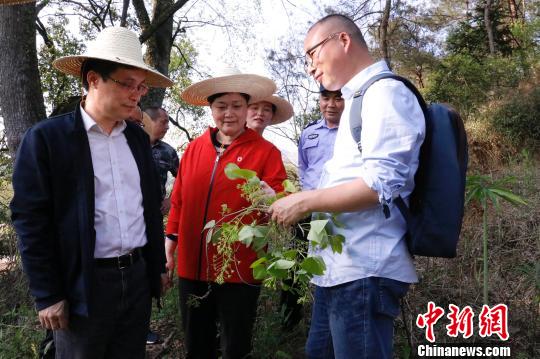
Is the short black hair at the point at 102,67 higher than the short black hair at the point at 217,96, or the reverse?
the short black hair at the point at 217,96

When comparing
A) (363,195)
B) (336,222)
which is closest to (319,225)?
(336,222)

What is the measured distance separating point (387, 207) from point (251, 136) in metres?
1.18

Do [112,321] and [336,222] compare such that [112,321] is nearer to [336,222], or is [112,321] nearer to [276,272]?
[276,272]

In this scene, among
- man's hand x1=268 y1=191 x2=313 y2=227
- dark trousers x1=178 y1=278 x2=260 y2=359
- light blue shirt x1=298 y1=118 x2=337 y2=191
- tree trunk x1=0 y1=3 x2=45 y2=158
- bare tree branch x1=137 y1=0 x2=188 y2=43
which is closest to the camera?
man's hand x1=268 y1=191 x2=313 y2=227

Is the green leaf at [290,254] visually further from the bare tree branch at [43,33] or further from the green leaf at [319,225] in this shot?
the bare tree branch at [43,33]

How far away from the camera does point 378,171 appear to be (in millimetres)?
1353

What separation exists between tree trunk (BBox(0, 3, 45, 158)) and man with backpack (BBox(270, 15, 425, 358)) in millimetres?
2991

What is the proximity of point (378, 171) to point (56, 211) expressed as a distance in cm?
128

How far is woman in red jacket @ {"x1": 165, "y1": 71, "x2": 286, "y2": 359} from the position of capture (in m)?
2.28

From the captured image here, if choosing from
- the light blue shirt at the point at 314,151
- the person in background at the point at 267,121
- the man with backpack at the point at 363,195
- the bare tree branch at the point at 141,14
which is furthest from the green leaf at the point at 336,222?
the bare tree branch at the point at 141,14

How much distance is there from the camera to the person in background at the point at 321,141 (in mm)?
3168

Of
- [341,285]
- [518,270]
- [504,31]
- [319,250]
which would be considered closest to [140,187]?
[319,250]

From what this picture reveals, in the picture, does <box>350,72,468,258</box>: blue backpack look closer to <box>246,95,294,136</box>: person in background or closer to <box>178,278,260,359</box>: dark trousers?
<box>178,278,260,359</box>: dark trousers

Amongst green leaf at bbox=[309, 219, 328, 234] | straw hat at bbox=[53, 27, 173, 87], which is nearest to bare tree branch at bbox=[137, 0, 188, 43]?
straw hat at bbox=[53, 27, 173, 87]
